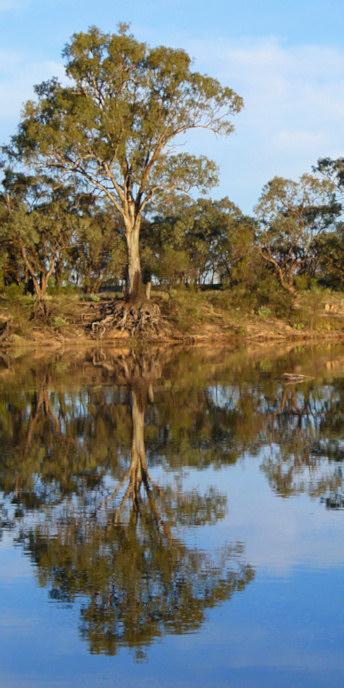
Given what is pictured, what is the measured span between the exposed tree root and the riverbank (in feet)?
0.64

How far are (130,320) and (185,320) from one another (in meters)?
2.93

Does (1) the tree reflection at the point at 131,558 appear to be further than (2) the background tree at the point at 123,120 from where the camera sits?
No

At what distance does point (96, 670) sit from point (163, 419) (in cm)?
1099

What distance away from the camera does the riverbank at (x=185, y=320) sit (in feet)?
132

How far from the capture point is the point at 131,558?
25.4ft

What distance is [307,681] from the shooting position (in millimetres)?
5402

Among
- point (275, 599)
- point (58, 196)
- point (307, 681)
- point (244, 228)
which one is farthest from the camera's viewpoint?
point (244, 228)

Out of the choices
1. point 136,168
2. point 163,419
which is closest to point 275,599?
point 163,419

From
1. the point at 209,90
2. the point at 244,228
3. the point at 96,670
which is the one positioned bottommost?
the point at 96,670

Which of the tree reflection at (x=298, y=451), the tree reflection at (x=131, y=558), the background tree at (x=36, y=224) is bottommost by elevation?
the tree reflection at (x=131, y=558)

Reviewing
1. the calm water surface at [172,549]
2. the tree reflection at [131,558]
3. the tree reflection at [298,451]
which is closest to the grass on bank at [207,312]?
the tree reflection at [298,451]

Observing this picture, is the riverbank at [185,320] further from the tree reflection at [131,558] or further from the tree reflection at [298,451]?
the tree reflection at [131,558]

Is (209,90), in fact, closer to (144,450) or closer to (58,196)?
(58,196)

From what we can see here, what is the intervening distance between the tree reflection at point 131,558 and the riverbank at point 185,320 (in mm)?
29690
